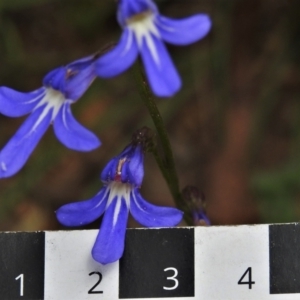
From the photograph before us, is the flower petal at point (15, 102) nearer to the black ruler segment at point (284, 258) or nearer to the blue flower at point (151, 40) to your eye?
the blue flower at point (151, 40)

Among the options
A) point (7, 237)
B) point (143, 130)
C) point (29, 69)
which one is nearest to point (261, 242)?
point (143, 130)

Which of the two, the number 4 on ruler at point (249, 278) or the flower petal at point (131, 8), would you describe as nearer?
the flower petal at point (131, 8)

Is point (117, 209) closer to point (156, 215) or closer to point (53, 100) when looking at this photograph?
point (156, 215)

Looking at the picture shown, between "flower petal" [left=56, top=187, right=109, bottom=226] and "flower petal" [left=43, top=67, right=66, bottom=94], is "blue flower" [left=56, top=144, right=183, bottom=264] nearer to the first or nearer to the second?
"flower petal" [left=56, top=187, right=109, bottom=226]

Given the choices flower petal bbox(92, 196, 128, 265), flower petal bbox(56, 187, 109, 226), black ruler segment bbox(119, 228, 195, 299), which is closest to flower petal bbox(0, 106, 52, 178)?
flower petal bbox(56, 187, 109, 226)

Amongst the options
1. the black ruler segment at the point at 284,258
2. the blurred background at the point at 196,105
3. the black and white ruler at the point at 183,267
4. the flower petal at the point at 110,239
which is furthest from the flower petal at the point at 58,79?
the blurred background at the point at 196,105
